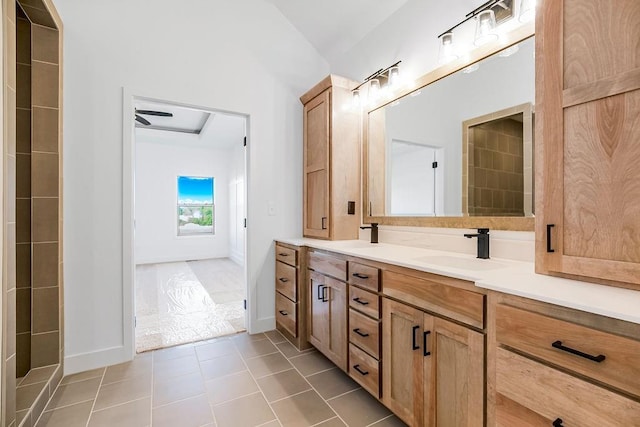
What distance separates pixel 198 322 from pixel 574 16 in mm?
3558

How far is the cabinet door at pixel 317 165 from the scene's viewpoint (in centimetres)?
272

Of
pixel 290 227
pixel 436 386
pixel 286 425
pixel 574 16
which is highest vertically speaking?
pixel 574 16

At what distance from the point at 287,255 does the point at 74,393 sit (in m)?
1.70

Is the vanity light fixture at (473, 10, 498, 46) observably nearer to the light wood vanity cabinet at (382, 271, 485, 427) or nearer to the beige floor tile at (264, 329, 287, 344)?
the light wood vanity cabinet at (382, 271, 485, 427)

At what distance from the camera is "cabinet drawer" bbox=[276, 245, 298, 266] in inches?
101

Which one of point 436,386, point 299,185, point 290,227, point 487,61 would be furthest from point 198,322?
point 487,61

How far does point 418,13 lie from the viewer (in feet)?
7.20

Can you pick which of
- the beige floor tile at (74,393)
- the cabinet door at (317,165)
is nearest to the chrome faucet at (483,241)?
the cabinet door at (317,165)

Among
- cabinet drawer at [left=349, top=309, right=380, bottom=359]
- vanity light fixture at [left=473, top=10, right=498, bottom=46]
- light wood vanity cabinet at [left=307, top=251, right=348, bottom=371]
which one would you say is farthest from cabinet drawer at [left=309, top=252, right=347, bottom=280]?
vanity light fixture at [left=473, top=10, right=498, bottom=46]

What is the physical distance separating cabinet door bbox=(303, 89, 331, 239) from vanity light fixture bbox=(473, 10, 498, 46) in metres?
1.26

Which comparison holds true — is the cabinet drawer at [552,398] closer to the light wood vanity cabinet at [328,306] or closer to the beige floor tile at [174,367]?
the light wood vanity cabinet at [328,306]

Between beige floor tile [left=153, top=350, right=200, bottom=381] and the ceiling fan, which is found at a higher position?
the ceiling fan

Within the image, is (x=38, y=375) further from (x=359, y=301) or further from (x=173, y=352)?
(x=359, y=301)

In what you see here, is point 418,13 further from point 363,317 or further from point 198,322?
point 198,322
